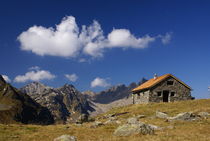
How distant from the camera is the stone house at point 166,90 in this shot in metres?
53.5

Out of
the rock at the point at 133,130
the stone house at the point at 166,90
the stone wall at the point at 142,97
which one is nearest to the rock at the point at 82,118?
the stone house at the point at 166,90

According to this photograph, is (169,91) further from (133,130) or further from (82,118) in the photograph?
(133,130)

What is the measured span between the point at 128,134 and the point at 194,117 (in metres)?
13.5

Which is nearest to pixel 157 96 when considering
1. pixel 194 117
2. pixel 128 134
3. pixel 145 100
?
pixel 145 100

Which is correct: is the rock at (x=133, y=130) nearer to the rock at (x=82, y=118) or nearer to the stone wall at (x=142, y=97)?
the rock at (x=82, y=118)

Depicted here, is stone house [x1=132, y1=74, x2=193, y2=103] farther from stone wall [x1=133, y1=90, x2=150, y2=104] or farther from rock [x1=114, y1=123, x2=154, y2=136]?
rock [x1=114, y1=123, x2=154, y2=136]

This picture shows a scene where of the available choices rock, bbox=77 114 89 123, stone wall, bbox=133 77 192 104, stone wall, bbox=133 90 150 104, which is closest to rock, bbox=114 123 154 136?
rock, bbox=77 114 89 123

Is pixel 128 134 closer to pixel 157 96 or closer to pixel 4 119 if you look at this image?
pixel 157 96

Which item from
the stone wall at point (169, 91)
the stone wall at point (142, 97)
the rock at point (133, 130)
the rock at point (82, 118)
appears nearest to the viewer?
the rock at point (133, 130)

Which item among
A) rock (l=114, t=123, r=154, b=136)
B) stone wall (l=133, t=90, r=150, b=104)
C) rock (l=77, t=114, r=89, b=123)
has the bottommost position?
rock (l=77, t=114, r=89, b=123)

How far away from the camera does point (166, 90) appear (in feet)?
179

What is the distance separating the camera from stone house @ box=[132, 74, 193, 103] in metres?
53.5

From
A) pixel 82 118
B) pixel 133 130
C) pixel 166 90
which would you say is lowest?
pixel 82 118

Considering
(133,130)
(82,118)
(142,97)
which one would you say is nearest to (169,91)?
(142,97)
